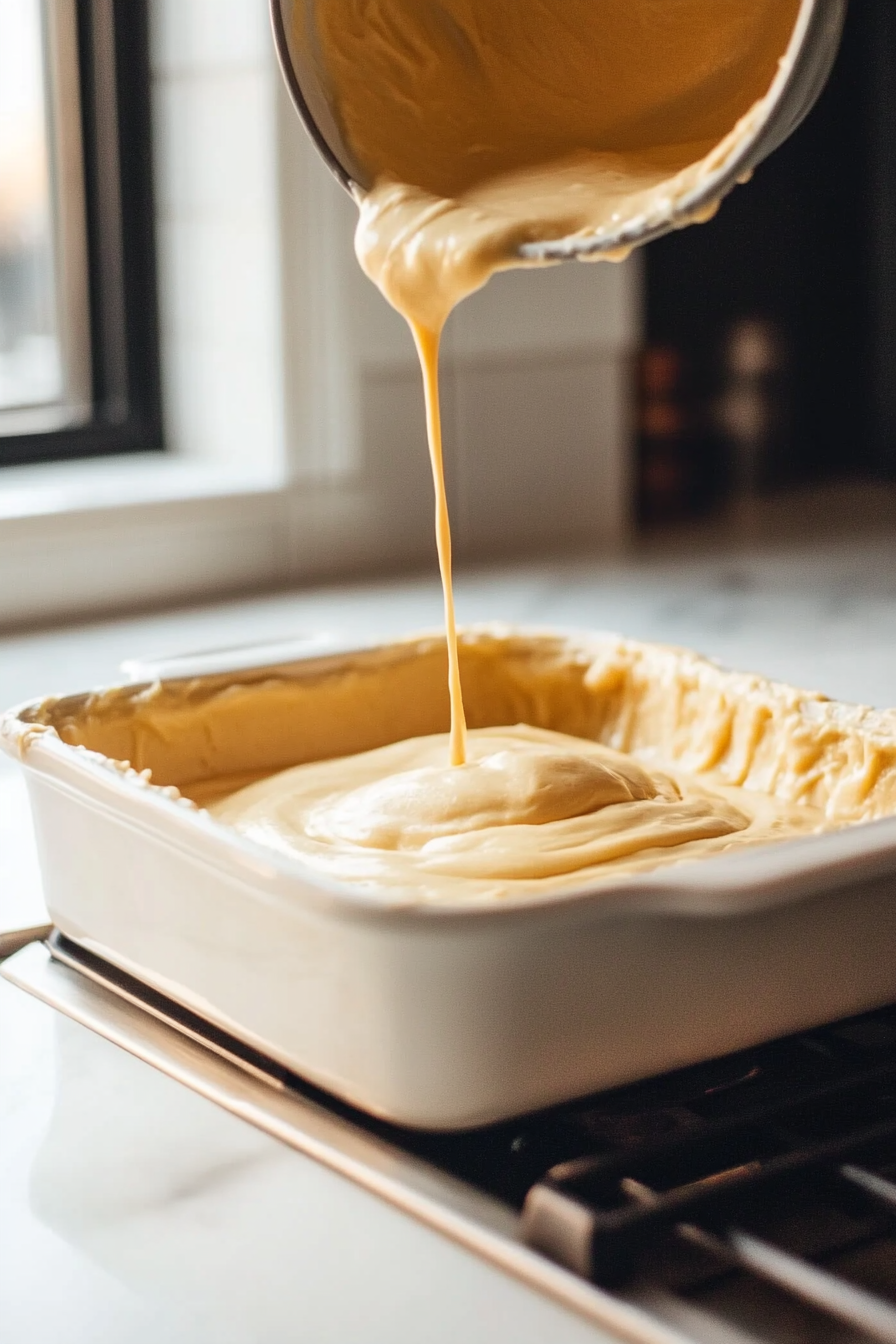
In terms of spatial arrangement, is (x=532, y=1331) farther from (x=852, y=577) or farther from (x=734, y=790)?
(x=852, y=577)

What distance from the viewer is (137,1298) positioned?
45 centimetres

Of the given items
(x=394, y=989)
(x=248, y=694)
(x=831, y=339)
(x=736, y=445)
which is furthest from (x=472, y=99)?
(x=831, y=339)

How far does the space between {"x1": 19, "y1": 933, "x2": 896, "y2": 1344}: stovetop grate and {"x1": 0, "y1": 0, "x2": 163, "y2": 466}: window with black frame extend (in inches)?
41.5

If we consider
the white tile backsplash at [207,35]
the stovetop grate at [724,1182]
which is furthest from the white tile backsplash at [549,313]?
the stovetop grate at [724,1182]

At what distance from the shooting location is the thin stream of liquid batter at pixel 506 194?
0.67 meters

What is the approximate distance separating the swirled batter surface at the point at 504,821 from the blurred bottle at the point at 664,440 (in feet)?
3.27

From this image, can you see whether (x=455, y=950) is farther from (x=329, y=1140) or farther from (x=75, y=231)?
(x=75, y=231)

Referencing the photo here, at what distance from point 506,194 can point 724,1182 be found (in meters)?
0.43

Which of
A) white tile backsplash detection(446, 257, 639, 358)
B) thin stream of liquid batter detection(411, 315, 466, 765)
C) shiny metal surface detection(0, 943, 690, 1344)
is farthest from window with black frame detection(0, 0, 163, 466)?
shiny metal surface detection(0, 943, 690, 1344)

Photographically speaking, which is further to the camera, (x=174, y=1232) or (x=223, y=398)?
(x=223, y=398)

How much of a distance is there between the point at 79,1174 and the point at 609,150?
466 mm

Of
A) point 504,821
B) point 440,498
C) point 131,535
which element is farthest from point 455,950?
point 131,535

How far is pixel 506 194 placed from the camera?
73cm

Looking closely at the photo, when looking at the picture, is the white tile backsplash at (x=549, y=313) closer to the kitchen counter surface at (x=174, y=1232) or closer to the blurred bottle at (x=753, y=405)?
the blurred bottle at (x=753, y=405)
